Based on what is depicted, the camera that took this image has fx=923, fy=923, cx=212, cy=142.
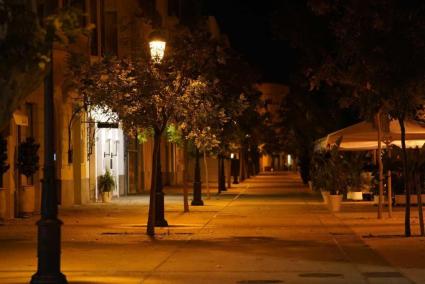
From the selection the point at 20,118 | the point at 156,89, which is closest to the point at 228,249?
the point at 156,89

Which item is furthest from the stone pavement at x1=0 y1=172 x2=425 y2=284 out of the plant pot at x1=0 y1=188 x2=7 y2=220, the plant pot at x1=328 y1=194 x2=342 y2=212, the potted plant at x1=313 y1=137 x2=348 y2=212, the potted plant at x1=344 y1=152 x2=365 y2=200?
the potted plant at x1=344 y1=152 x2=365 y2=200

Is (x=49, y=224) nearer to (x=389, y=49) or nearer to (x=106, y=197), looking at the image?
(x=389, y=49)

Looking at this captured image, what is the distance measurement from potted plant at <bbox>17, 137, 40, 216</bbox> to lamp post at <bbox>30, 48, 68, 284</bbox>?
15756 millimetres

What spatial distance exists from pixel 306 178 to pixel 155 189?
40606 millimetres

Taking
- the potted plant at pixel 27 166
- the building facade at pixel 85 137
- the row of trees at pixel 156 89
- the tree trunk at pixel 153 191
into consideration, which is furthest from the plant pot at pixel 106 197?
the tree trunk at pixel 153 191

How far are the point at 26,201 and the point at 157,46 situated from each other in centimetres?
867

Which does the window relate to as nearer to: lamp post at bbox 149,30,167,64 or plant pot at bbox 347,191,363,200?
plant pot at bbox 347,191,363,200

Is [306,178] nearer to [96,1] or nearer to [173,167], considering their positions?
[173,167]

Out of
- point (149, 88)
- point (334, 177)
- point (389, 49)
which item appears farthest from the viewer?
point (334, 177)

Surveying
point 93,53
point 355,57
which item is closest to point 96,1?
point 93,53

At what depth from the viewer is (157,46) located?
22.9m

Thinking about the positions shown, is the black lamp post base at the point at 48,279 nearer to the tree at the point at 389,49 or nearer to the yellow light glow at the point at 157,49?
the tree at the point at 389,49

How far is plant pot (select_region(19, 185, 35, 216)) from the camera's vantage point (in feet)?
94.5

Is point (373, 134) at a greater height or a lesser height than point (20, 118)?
lesser
